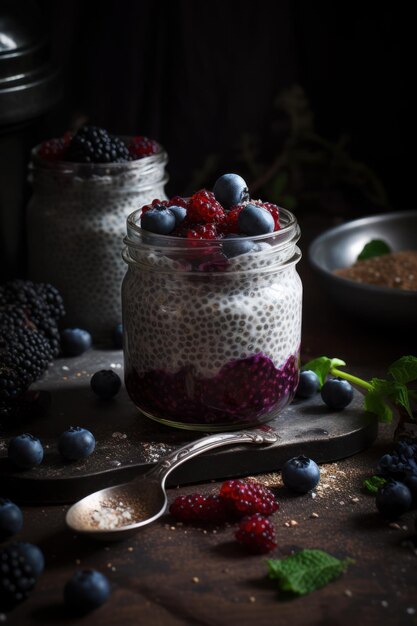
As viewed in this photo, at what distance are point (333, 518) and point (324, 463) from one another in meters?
0.16

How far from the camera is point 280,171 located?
2.63 m

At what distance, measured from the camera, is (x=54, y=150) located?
1823 millimetres

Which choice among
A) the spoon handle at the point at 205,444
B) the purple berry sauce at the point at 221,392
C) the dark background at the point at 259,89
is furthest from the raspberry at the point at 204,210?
the dark background at the point at 259,89

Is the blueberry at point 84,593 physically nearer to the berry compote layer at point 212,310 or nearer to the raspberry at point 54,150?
the berry compote layer at point 212,310

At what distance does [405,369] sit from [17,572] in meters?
0.68

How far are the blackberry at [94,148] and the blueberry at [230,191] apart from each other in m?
0.37

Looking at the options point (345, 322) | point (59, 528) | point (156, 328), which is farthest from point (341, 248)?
point (59, 528)

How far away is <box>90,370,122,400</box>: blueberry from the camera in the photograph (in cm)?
158

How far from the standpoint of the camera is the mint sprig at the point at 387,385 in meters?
1.48

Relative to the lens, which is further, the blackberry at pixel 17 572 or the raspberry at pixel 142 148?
the raspberry at pixel 142 148

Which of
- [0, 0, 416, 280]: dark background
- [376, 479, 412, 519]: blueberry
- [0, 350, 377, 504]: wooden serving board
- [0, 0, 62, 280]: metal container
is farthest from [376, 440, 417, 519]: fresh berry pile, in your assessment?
[0, 0, 416, 280]: dark background

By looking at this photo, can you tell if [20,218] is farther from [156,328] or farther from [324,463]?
[324,463]

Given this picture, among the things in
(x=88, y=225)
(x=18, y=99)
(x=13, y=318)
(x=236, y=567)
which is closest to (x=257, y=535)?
(x=236, y=567)

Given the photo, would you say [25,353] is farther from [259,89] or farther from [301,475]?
[259,89]
